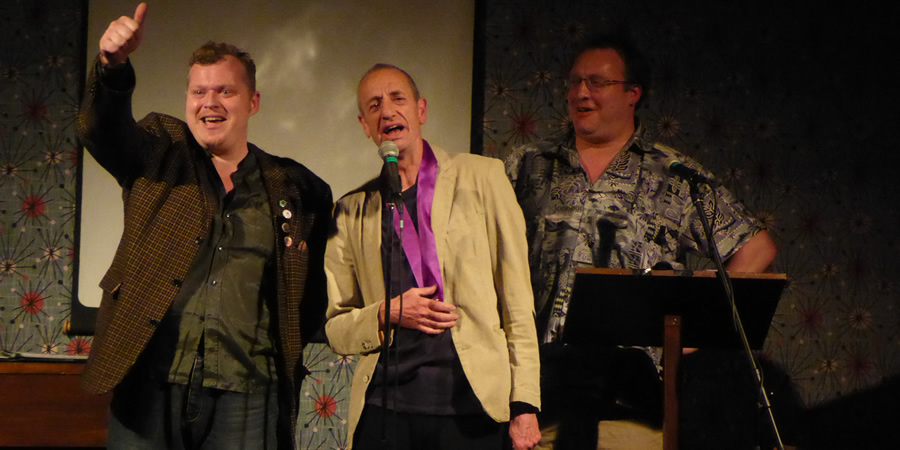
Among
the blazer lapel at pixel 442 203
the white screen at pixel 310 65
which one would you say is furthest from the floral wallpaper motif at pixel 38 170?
the blazer lapel at pixel 442 203

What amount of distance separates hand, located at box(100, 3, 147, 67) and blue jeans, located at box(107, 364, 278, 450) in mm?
851

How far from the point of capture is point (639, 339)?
92.4 inches

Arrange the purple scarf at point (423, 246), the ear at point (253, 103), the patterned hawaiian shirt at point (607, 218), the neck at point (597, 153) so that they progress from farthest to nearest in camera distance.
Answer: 1. the neck at point (597, 153)
2. the patterned hawaiian shirt at point (607, 218)
3. the ear at point (253, 103)
4. the purple scarf at point (423, 246)

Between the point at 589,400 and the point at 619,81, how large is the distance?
1146mm

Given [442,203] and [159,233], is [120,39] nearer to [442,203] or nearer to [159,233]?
[159,233]

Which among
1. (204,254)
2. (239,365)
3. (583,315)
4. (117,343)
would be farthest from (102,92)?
(583,315)

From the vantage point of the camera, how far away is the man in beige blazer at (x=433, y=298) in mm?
2232

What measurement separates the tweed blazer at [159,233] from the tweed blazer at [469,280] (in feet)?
0.41

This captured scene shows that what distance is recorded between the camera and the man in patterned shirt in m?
A: 2.67

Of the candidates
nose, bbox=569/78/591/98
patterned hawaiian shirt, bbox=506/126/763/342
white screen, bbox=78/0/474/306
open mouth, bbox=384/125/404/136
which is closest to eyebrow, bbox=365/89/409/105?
open mouth, bbox=384/125/404/136

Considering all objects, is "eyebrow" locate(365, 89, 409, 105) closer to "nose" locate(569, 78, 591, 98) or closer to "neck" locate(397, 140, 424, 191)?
"neck" locate(397, 140, 424, 191)

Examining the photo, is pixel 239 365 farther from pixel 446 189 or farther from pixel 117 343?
pixel 446 189

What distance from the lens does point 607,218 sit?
2.77 metres

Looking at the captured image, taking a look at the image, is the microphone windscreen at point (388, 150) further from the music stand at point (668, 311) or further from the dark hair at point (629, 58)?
the dark hair at point (629, 58)
